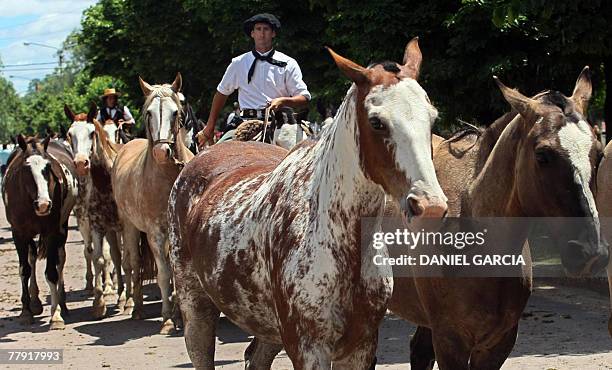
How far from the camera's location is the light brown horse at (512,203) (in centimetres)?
541

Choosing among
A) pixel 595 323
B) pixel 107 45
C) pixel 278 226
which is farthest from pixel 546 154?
pixel 107 45

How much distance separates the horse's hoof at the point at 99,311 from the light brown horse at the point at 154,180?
0.52 metres

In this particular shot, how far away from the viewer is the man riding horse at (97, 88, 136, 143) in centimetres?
1698

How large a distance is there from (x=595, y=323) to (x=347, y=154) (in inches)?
256

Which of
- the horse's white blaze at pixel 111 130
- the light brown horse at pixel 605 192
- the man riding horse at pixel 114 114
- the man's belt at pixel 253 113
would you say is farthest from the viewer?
the man riding horse at pixel 114 114

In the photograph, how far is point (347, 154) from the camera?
4.96 metres

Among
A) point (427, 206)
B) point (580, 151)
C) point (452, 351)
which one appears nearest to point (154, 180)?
point (452, 351)

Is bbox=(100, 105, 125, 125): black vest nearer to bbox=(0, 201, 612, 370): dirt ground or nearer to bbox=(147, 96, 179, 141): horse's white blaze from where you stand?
bbox=(0, 201, 612, 370): dirt ground

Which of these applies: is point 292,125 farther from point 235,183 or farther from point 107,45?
point 107,45

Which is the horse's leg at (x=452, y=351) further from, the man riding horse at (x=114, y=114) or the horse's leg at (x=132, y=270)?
the man riding horse at (x=114, y=114)

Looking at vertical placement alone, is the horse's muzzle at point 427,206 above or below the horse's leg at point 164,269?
above

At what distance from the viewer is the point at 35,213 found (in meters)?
13.0

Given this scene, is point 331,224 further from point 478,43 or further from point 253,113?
point 478,43

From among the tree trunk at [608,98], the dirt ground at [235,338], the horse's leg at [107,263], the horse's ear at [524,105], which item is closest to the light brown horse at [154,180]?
the dirt ground at [235,338]
